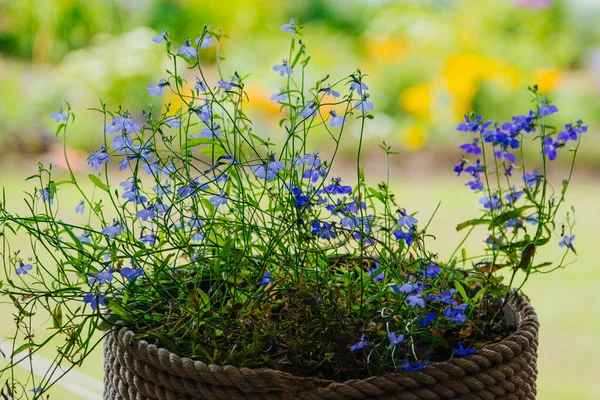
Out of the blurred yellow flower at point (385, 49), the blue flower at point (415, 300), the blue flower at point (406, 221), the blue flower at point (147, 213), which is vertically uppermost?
the blurred yellow flower at point (385, 49)

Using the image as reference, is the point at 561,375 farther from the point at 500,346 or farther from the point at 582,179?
the point at 582,179

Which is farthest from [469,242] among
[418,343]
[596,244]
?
[418,343]

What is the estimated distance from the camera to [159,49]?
4.30 m

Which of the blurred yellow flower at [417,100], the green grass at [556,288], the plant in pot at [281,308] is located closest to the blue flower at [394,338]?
the plant in pot at [281,308]

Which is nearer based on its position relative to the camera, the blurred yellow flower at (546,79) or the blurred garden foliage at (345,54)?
the blurred garden foliage at (345,54)

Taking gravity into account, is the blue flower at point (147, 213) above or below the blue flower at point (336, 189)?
below

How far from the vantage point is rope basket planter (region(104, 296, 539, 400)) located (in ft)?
2.02

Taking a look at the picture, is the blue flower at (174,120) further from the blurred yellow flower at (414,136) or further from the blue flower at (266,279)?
the blurred yellow flower at (414,136)

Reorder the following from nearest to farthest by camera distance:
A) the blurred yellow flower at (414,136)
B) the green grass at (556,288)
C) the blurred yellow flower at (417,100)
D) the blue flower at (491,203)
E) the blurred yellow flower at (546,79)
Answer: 1. the blue flower at (491,203)
2. the green grass at (556,288)
3. the blurred yellow flower at (414,136)
4. the blurred yellow flower at (417,100)
5. the blurred yellow flower at (546,79)

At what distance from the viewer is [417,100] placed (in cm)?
390

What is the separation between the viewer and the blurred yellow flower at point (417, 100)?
152 inches

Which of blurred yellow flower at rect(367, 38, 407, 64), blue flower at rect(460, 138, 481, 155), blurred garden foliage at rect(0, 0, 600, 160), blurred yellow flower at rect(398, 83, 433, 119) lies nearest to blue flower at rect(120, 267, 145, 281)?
blue flower at rect(460, 138, 481, 155)

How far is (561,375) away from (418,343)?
1.11 m

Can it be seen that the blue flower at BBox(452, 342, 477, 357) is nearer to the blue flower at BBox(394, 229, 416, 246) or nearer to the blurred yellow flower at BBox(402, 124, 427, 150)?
the blue flower at BBox(394, 229, 416, 246)
